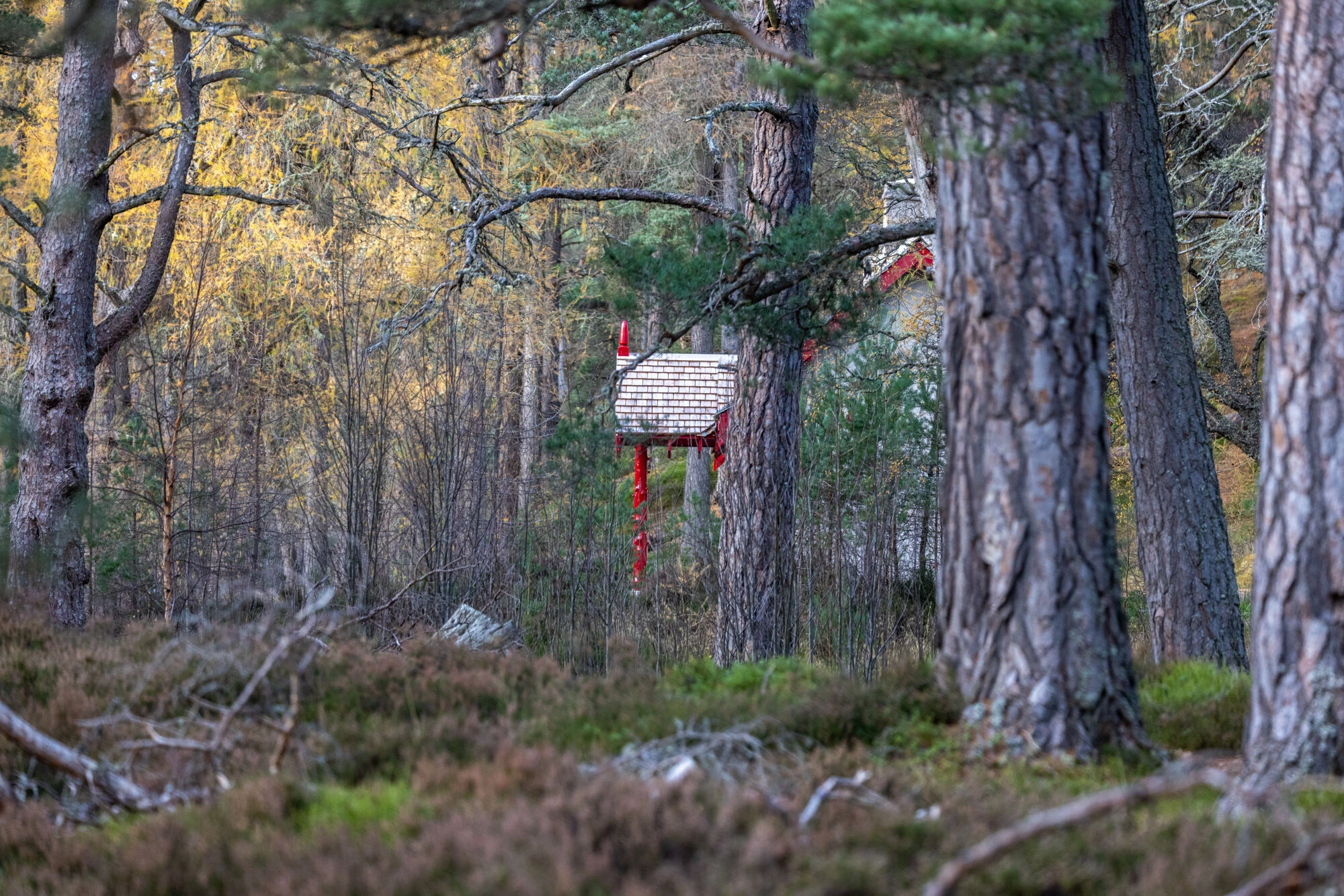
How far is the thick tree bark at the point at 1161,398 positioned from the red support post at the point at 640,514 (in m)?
4.24

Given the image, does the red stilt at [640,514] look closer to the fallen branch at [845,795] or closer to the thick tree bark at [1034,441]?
the thick tree bark at [1034,441]

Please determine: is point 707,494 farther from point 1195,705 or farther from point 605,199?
point 1195,705

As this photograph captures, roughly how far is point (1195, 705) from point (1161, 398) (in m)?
2.77

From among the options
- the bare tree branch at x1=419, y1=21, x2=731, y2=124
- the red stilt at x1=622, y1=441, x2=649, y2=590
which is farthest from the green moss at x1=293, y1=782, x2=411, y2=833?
the red stilt at x1=622, y1=441, x2=649, y2=590

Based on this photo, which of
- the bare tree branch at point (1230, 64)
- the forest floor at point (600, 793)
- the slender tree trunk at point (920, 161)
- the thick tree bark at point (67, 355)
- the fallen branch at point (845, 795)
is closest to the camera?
the forest floor at point (600, 793)

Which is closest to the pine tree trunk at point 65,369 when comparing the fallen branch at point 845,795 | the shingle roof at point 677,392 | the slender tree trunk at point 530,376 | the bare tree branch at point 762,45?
the bare tree branch at point 762,45

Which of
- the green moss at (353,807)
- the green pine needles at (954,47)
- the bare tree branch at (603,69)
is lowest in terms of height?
the green moss at (353,807)

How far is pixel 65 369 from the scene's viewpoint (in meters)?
9.62

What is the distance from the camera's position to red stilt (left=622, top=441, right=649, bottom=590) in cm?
1130

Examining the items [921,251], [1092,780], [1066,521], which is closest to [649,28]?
[921,251]

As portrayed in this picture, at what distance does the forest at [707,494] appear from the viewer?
132 inches

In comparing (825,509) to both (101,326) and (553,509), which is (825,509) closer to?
(553,509)

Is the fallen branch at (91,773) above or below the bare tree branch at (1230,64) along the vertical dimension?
below

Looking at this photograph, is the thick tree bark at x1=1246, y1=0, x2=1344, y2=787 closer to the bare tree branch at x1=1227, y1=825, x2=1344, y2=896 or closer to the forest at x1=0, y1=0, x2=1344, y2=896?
the forest at x1=0, y1=0, x2=1344, y2=896
